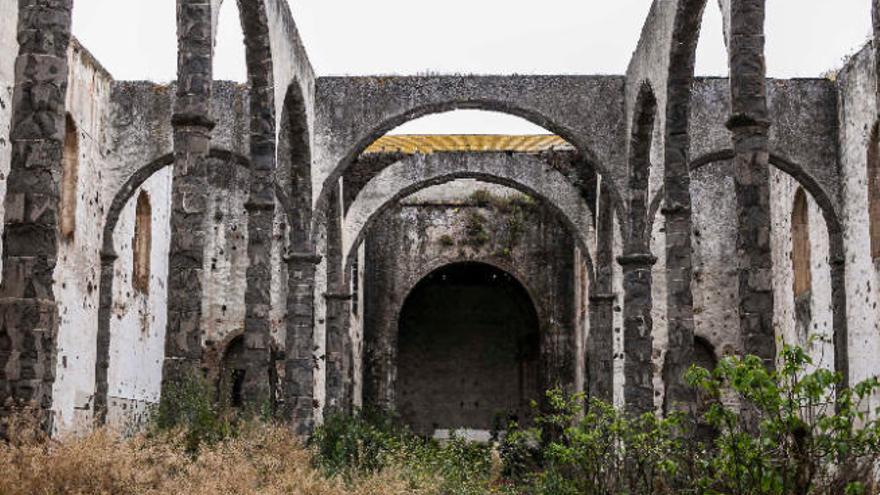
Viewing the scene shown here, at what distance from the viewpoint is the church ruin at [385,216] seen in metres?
7.93

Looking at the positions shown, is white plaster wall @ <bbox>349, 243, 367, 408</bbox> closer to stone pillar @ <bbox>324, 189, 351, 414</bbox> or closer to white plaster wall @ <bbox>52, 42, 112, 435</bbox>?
stone pillar @ <bbox>324, 189, 351, 414</bbox>

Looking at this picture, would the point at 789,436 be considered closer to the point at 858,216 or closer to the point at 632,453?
the point at 632,453

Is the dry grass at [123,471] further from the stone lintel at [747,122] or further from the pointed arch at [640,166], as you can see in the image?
the pointed arch at [640,166]

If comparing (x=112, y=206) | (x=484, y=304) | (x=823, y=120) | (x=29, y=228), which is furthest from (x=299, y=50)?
(x=484, y=304)

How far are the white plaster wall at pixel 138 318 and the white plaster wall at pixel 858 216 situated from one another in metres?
9.35

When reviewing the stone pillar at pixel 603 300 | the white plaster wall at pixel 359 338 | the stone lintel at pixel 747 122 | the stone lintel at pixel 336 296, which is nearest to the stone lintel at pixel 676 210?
the stone lintel at pixel 747 122

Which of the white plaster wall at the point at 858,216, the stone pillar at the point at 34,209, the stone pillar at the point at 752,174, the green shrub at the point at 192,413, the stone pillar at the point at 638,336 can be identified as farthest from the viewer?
the white plaster wall at the point at 858,216

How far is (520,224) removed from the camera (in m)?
22.2

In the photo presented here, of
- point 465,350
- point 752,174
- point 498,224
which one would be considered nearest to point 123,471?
point 752,174

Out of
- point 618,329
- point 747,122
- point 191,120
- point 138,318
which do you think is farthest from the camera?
point 618,329

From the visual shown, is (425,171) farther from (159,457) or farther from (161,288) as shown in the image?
(159,457)

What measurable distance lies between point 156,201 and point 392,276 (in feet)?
18.8

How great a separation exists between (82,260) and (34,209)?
8702 millimetres

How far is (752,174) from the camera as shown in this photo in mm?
7980
